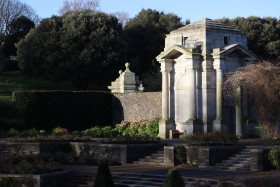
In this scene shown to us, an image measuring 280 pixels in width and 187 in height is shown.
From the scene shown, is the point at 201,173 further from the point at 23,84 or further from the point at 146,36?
the point at 146,36

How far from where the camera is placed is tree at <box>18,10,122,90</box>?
46406mm

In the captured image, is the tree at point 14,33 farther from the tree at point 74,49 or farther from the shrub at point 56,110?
the shrub at point 56,110

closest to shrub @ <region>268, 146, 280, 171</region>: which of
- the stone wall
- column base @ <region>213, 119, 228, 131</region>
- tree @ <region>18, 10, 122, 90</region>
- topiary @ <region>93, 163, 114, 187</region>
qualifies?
topiary @ <region>93, 163, 114, 187</region>

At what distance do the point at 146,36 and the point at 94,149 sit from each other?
3611 cm

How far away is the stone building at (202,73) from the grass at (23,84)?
924 inches

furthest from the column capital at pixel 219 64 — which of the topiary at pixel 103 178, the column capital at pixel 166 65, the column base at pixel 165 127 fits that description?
the topiary at pixel 103 178

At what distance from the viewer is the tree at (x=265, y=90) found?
22.9m

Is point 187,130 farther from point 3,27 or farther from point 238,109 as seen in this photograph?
point 3,27

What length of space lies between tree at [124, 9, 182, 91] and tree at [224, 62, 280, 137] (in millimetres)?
23431

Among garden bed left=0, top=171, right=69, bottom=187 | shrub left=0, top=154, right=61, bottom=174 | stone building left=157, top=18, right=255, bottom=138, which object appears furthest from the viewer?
stone building left=157, top=18, right=255, bottom=138

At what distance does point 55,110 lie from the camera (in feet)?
103

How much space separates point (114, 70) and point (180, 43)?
2254 cm

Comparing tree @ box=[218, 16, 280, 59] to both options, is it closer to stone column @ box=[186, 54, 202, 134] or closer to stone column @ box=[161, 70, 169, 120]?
stone column @ box=[161, 70, 169, 120]

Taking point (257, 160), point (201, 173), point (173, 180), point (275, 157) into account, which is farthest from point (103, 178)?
point (275, 157)
